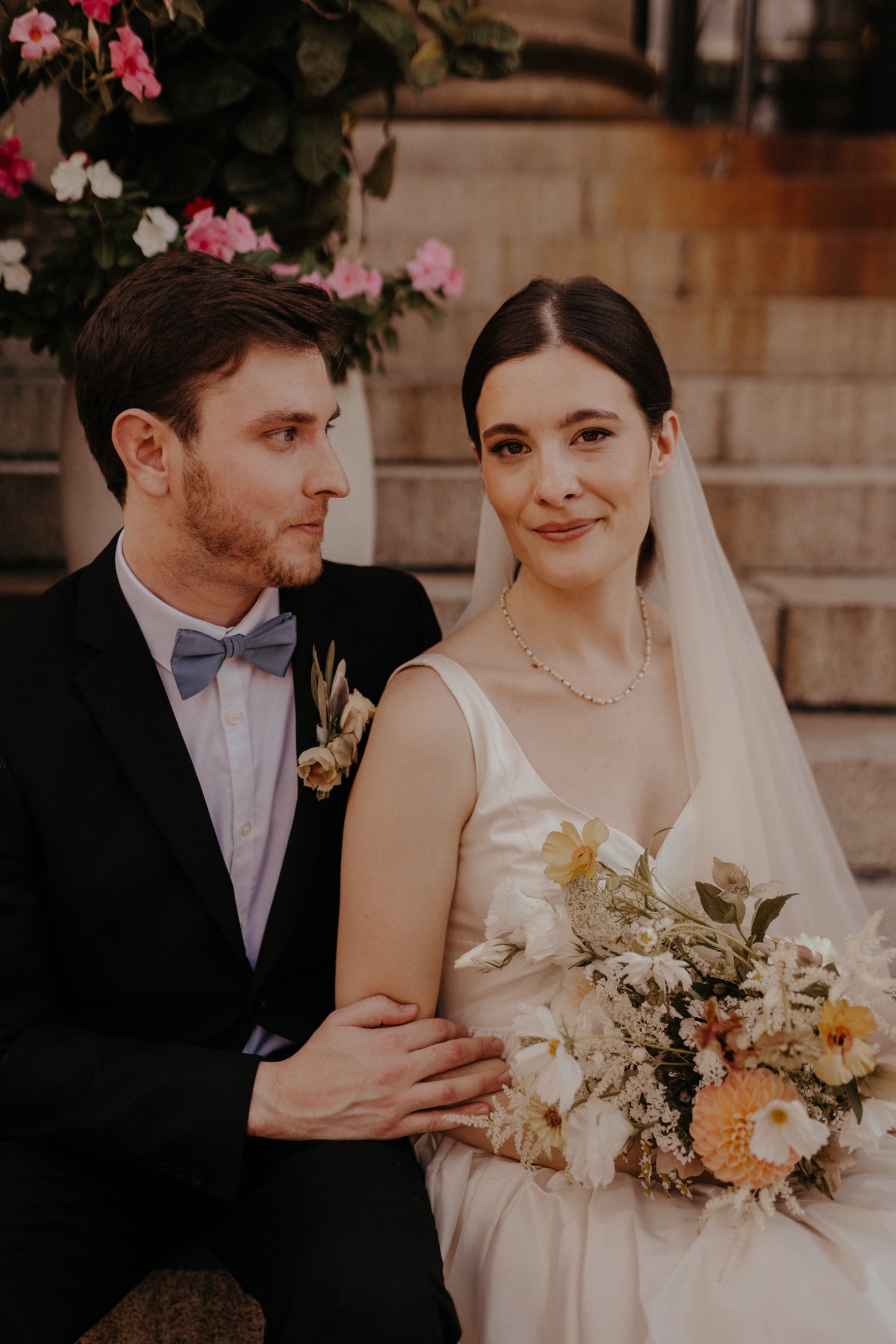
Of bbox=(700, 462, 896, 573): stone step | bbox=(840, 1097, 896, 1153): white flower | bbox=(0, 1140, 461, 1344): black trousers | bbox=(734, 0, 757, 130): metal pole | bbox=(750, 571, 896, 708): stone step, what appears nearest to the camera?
bbox=(840, 1097, 896, 1153): white flower

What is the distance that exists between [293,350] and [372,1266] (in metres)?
1.33

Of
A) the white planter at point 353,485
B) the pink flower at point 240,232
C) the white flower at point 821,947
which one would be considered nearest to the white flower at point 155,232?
the pink flower at point 240,232

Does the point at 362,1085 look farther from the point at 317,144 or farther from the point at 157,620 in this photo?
the point at 317,144

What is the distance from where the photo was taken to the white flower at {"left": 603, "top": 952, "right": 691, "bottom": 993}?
1334mm

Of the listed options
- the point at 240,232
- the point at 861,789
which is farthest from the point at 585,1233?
the point at 240,232

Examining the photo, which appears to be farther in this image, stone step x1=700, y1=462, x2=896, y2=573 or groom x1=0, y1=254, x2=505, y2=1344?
stone step x1=700, y1=462, x2=896, y2=573

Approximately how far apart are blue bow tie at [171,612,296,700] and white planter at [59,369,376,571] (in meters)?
0.73

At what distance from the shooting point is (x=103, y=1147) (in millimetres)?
1619

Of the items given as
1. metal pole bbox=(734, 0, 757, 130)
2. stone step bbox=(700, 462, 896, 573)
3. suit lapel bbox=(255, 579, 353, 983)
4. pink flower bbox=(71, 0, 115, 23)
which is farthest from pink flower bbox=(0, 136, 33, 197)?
metal pole bbox=(734, 0, 757, 130)

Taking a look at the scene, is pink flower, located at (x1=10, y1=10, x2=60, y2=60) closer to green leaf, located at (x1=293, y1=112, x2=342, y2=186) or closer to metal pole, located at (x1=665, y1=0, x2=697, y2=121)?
green leaf, located at (x1=293, y1=112, x2=342, y2=186)

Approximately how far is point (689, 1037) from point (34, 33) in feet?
7.16

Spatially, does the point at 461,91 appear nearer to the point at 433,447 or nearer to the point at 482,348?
the point at 433,447

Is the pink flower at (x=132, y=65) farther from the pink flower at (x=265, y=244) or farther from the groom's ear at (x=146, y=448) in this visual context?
the groom's ear at (x=146, y=448)

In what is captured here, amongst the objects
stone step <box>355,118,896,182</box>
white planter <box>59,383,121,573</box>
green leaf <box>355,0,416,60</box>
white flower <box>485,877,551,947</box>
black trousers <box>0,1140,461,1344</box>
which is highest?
stone step <box>355,118,896,182</box>
